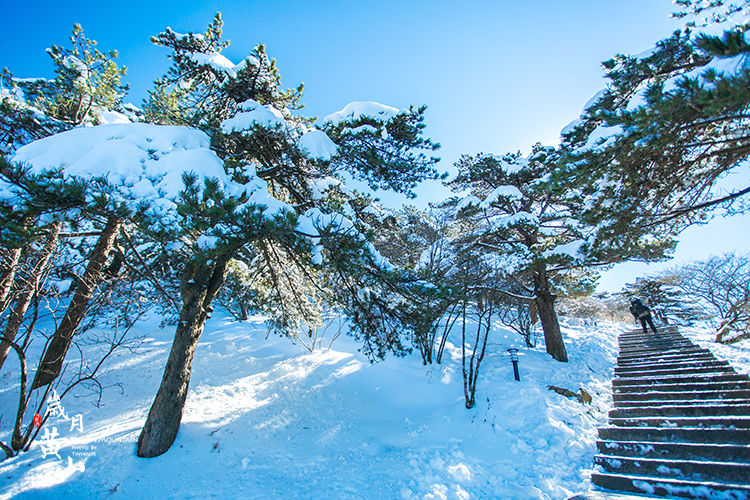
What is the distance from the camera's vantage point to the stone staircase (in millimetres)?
3062

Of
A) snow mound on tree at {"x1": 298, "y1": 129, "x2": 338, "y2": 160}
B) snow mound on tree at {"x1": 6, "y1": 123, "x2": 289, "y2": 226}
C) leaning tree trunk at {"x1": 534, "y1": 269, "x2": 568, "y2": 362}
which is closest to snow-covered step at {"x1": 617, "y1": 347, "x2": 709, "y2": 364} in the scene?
leaning tree trunk at {"x1": 534, "y1": 269, "x2": 568, "y2": 362}

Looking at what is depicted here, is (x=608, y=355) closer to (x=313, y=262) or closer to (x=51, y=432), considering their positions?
(x=313, y=262)

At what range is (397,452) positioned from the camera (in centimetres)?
498

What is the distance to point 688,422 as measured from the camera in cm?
414

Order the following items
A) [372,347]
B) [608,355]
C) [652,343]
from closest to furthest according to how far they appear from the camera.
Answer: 1. [372,347]
2. [652,343]
3. [608,355]

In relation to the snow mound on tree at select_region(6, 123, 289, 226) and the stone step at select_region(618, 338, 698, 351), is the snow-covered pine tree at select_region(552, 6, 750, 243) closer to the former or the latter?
the snow mound on tree at select_region(6, 123, 289, 226)

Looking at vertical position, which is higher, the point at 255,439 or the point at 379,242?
the point at 379,242

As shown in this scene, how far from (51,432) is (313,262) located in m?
5.34

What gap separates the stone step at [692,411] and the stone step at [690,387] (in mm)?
1130

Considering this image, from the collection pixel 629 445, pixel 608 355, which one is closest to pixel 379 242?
pixel 608 355

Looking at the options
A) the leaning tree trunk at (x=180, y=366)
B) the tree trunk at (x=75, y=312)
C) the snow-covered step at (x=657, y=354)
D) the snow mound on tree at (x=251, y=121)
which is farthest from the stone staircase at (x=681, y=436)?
the tree trunk at (x=75, y=312)

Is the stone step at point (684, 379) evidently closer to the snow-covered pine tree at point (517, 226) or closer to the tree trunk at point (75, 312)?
the snow-covered pine tree at point (517, 226)

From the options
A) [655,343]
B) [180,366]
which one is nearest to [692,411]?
[655,343]

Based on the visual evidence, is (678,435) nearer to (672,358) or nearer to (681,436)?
(681,436)
